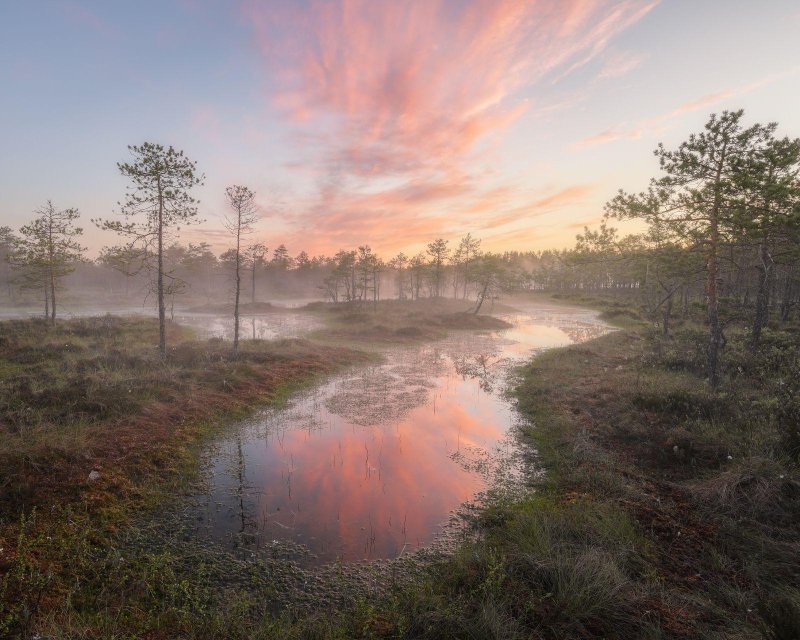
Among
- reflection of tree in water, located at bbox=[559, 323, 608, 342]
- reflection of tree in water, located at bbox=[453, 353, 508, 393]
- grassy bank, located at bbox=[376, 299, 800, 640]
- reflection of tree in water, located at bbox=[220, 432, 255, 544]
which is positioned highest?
reflection of tree in water, located at bbox=[559, 323, 608, 342]

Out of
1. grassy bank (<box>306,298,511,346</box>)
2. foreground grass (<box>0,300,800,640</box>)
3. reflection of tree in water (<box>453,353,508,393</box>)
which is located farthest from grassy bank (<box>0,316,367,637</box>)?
grassy bank (<box>306,298,511,346</box>)

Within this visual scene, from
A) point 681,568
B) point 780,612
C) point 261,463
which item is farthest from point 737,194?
point 261,463

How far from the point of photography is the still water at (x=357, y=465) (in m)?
7.39

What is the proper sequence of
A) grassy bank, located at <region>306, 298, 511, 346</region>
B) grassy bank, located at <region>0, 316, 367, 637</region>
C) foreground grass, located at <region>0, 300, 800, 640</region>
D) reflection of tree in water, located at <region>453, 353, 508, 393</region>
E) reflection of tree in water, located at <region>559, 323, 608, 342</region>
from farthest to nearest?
reflection of tree in water, located at <region>559, 323, 608, 342</region> → grassy bank, located at <region>306, 298, 511, 346</region> → reflection of tree in water, located at <region>453, 353, 508, 393</region> → grassy bank, located at <region>0, 316, 367, 637</region> → foreground grass, located at <region>0, 300, 800, 640</region>

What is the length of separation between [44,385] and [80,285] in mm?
120563

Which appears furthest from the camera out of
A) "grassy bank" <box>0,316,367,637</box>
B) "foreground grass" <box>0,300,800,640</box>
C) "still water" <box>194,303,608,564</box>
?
"still water" <box>194,303,608,564</box>

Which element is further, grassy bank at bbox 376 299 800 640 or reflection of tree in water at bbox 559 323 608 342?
reflection of tree in water at bbox 559 323 608 342

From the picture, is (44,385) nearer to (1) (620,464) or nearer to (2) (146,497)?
(2) (146,497)

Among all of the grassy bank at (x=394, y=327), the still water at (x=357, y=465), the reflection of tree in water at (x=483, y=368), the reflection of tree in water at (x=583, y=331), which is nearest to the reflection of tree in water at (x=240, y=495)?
the still water at (x=357, y=465)

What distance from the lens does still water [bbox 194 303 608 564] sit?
7.39 meters

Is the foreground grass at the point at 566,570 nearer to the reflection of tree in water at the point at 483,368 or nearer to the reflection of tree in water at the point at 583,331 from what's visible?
the reflection of tree in water at the point at 483,368

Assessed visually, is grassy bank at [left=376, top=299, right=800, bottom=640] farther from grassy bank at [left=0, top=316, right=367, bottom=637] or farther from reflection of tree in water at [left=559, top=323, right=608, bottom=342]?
reflection of tree in water at [left=559, top=323, right=608, bottom=342]

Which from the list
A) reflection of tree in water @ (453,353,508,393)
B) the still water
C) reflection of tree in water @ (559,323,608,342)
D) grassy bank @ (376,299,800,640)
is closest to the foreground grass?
grassy bank @ (376,299,800,640)

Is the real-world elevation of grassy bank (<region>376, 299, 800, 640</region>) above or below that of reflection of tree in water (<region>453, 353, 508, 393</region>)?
above
